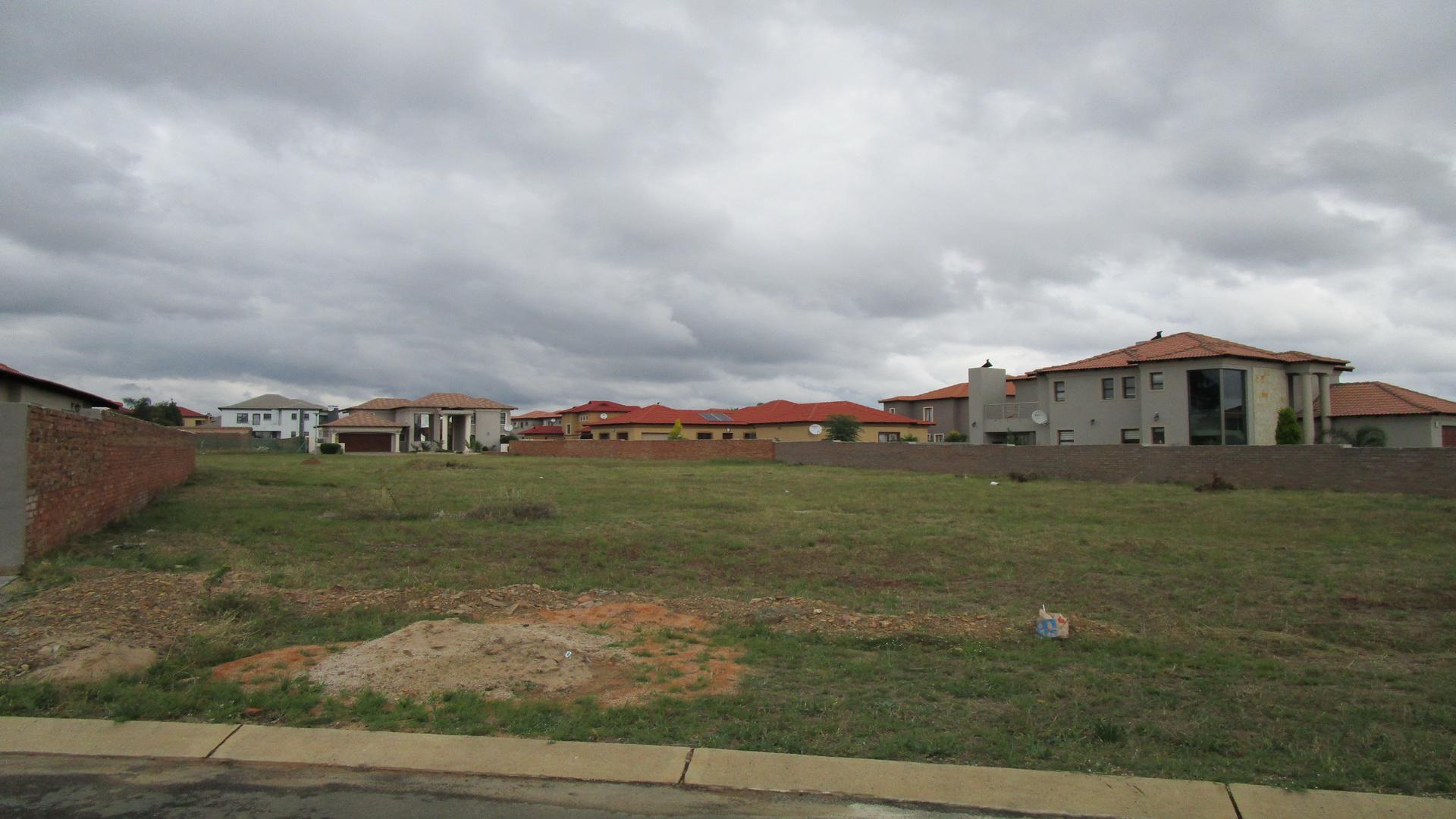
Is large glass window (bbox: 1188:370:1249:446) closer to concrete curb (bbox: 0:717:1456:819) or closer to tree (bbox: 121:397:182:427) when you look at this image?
concrete curb (bbox: 0:717:1456:819)

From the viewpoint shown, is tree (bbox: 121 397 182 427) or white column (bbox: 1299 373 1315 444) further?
tree (bbox: 121 397 182 427)

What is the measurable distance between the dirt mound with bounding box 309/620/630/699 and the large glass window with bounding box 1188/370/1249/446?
119ft

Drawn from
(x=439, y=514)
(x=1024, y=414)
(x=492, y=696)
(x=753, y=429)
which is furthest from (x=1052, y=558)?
(x=753, y=429)

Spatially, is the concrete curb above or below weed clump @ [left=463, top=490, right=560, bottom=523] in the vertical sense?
below

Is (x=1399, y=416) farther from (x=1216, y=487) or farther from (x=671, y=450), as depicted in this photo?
(x=671, y=450)

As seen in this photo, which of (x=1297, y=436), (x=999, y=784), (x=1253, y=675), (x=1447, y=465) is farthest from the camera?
(x=1297, y=436)

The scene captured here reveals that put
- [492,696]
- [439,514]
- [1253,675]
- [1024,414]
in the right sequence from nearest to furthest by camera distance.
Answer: [492,696]
[1253,675]
[439,514]
[1024,414]

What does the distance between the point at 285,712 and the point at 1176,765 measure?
5993 mm

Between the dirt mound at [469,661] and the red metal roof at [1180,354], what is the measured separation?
120 feet

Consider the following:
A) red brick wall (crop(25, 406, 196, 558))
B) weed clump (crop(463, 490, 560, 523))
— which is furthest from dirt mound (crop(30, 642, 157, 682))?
weed clump (crop(463, 490, 560, 523))

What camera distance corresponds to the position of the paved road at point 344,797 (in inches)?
190

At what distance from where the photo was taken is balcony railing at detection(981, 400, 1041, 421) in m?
47.6

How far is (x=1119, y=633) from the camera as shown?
29.6 ft

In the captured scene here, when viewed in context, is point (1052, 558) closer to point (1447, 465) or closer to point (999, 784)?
point (999, 784)
